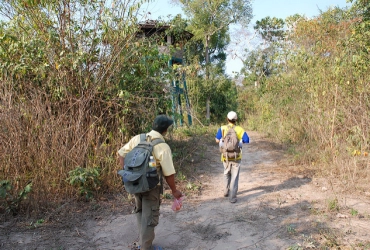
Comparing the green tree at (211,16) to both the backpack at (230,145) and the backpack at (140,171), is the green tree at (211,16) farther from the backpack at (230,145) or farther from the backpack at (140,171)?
the backpack at (140,171)

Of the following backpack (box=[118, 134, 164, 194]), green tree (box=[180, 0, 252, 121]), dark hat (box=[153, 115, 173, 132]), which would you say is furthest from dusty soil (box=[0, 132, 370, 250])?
green tree (box=[180, 0, 252, 121])

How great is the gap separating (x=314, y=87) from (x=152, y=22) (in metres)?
4.31

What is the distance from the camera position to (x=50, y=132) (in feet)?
17.0

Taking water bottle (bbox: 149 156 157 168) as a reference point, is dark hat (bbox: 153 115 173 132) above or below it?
above

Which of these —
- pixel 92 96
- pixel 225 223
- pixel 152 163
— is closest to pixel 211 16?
pixel 92 96

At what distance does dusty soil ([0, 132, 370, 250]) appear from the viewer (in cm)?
376

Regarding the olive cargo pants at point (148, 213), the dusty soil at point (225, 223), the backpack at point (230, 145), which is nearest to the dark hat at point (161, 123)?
the olive cargo pants at point (148, 213)

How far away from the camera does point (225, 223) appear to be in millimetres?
4371

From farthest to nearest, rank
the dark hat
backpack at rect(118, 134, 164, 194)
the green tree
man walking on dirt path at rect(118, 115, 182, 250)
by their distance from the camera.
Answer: the green tree, the dark hat, man walking on dirt path at rect(118, 115, 182, 250), backpack at rect(118, 134, 164, 194)

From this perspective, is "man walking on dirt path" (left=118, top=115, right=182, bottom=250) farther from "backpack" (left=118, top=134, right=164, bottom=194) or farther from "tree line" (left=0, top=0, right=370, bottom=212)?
"tree line" (left=0, top=0, right=370, bottom=212)

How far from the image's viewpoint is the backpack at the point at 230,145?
5.01 m

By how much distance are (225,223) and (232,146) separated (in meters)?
1.24

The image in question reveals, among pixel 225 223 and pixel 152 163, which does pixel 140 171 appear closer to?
pixel 152 163

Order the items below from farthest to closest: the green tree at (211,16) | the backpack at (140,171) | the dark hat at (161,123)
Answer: the green tree at (211,16) < the dark hat at (161,123) < the backpack at (140,171)
